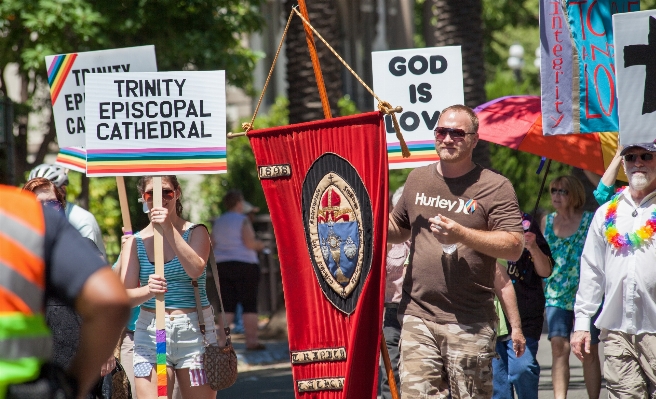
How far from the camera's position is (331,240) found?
5.50m

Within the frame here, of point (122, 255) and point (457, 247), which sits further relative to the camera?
point (122, 255)

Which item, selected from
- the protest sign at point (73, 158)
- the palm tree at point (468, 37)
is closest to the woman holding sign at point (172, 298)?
the protest sign at point (73, 158)

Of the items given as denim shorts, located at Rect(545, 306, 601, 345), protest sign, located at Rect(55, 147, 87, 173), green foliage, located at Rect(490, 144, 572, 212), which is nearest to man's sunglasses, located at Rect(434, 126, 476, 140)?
denim shorts, located at Rect(545, 306, 601, 345)

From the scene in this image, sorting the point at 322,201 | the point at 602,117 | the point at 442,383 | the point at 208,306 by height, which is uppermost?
the point at 602,117

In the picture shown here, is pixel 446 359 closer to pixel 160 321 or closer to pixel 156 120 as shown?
pixel 160 321

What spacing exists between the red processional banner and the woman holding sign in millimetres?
570

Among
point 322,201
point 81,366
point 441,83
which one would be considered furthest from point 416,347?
point 81,366

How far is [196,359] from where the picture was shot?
19.4 ft

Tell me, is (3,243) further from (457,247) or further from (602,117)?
(602,117)

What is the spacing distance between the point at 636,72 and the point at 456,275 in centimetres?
169

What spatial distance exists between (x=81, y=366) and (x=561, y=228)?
244 inches

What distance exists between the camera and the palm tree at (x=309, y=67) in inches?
498

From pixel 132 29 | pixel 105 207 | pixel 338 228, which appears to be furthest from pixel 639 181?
pixel 105 207

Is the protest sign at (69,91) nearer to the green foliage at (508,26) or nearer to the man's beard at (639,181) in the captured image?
the man's beard at (639,181)
